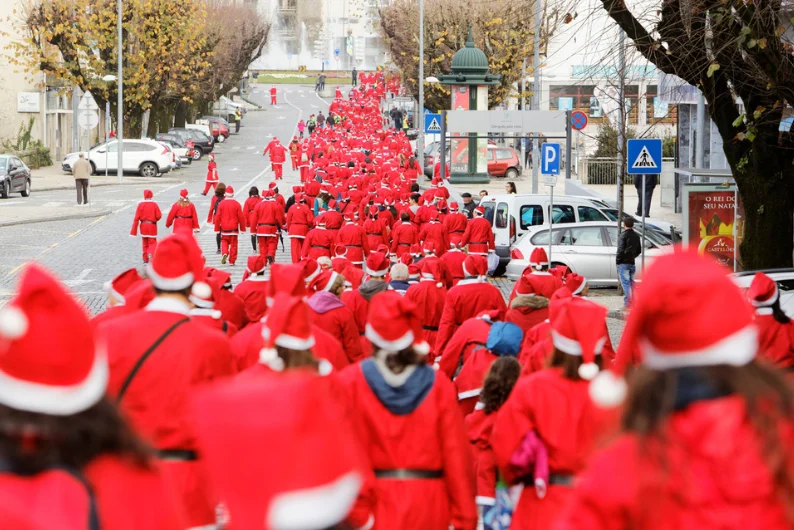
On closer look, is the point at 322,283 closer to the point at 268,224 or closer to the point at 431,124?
the point at 268,224

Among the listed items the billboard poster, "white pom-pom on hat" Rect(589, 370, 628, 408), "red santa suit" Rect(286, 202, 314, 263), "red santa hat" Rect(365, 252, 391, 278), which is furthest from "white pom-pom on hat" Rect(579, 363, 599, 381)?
"red santa suit" Rect(286, 202, 314, 263)

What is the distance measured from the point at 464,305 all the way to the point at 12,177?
1324 inches

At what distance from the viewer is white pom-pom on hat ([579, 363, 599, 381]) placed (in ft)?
17.5

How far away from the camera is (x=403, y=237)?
2228cm

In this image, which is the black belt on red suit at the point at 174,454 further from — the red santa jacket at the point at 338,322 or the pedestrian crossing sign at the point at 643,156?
the pedestrian crossing sign at the point at 643,156

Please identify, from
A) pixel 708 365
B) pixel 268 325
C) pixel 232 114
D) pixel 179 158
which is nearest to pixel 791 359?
pixel 268 325

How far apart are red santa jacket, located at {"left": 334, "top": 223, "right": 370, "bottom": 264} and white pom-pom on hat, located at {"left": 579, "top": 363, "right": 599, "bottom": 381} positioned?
49.5 feet

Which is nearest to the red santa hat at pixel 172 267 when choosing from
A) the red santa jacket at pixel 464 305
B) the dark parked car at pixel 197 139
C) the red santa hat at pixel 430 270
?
the red santa jacket at pixel 464 305

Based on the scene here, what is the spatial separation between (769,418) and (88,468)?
151 centimetres

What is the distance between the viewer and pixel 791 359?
388 inches

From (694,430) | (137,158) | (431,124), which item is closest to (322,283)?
(694,430)

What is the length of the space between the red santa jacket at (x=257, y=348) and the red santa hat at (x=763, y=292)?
389cm

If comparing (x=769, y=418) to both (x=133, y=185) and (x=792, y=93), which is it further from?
(x=133, y=185)

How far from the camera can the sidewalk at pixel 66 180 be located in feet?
160
